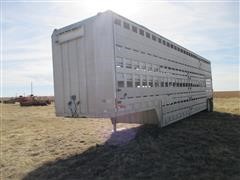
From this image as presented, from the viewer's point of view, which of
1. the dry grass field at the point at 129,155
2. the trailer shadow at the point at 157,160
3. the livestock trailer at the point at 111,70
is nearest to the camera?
the trailer shadow at the point at 157,160

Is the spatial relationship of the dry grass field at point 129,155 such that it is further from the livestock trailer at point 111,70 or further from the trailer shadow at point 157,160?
the livestock trailer at point 111,70

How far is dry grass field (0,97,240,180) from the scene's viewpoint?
5695 mm

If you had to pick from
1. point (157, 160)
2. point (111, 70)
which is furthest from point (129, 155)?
point (111, 70)

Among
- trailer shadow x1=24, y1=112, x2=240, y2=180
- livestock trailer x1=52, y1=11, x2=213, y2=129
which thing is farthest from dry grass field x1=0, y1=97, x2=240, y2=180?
livestock trailer x1=52, y1=11, x2=213, y2=129

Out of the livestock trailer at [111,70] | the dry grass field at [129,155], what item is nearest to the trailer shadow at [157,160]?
the dry grass field at [129,155]

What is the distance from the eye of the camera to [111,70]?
662 centimetres

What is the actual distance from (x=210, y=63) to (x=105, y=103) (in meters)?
14.6

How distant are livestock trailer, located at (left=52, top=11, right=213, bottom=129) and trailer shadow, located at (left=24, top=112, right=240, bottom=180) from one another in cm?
107

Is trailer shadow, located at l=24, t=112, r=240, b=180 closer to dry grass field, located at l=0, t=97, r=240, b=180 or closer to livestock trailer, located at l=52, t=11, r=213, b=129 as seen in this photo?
dry grass field, located at l=0, t=97, r=240, b=180

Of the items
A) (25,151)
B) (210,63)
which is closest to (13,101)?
(210,63)

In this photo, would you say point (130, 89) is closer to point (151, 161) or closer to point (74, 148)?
point (151, 161)

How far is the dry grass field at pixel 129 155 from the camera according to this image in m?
5.70

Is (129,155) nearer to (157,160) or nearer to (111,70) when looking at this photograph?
(157,160)

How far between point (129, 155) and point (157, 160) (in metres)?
0.80
